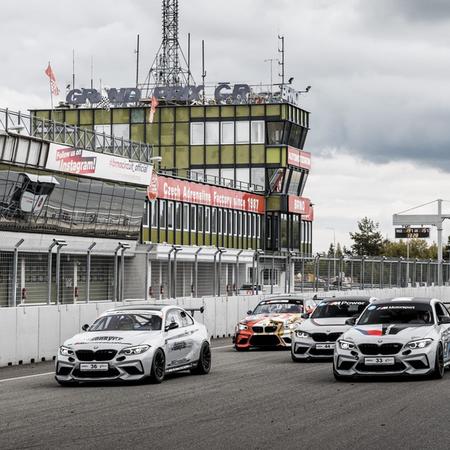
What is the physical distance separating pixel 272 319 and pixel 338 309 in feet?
12.6

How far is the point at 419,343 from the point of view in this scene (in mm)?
18500

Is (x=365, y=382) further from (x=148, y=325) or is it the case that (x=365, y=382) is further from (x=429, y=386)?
(x=148, y=325)

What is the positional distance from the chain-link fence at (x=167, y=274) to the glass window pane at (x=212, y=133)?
42.2m

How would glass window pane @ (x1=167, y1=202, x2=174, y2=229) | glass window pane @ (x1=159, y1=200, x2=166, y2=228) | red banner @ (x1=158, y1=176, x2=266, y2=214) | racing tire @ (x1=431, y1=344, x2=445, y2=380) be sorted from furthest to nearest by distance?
glass window pane @ (x1=167, y1=202, x2=174, y2=229)
red banner @ (x1=158, y1=176, x2=266, y2=214)
glass window pane @ (x1=159, y1=200, x2=166, y2=228)
racing tire @ (x1=431, y1=344, x2=445, y2=380)

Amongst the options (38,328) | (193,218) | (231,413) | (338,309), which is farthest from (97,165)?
(231,413)

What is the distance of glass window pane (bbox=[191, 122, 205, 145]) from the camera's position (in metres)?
95.6

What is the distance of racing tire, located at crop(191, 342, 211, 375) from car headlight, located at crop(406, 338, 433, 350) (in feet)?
13.2

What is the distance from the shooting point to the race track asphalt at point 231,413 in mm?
11547

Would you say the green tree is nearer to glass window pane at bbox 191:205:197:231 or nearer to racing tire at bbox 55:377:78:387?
glass window pane at bbox 191:205:197:231

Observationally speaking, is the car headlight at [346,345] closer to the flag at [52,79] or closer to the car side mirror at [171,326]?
the car side mirror at [171,326]

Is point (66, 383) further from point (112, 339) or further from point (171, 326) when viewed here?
point (171, 326)

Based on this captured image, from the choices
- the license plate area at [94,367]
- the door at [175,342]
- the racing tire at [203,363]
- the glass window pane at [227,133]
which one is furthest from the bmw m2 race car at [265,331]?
the glass window pane at [227,133]

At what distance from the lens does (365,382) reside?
733 inches

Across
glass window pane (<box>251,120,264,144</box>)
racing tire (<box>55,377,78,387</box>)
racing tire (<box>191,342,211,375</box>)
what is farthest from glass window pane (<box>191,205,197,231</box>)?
racing tire (<box>55,377,78,387</box>)
